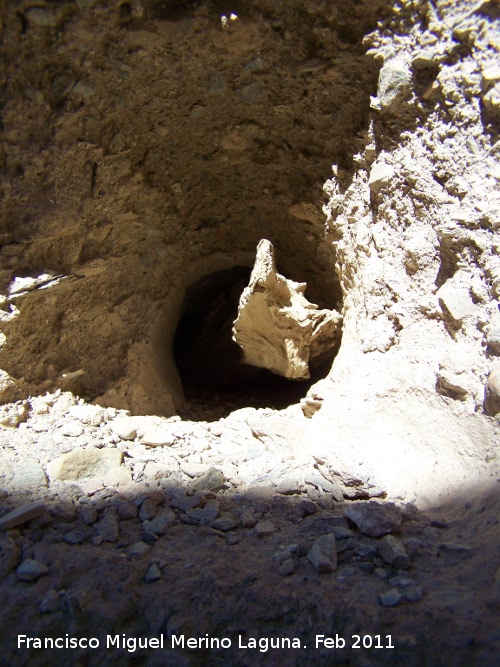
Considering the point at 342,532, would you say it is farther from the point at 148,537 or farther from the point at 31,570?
the point at 31,570

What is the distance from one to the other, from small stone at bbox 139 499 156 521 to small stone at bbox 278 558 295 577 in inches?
15.4

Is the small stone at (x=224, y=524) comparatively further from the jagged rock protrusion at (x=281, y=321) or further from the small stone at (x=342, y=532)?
the jagged rock protrusion at (x=281, y=321)

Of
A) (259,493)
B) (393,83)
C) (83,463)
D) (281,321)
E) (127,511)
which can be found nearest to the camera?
(127,511)

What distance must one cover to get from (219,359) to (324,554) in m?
2.11

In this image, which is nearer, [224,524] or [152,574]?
[152,574]

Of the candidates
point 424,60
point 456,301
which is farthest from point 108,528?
point 424,60

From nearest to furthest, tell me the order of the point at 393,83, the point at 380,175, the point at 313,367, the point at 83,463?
the point at 83,463, the point at 393,83, the point at 380,175, the point at 313,367

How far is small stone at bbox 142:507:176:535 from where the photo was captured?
1.32 metres

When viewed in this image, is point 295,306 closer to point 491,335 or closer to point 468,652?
point 491,335

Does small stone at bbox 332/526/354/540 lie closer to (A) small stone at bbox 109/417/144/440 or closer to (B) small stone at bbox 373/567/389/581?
(B) small stone at bbox 373/567/389/581

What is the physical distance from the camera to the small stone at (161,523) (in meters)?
1.32

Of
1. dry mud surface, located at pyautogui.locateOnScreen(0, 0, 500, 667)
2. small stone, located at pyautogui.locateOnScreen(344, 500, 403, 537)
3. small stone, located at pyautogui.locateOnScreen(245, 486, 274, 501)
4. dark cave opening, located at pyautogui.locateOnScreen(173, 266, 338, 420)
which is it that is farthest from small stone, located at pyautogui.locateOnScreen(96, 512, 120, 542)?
dark cave opening, located at pyautogui.locateOnScreen(173, 266, 338, 420)

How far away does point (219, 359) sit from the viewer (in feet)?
10.6

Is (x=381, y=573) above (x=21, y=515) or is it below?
below
